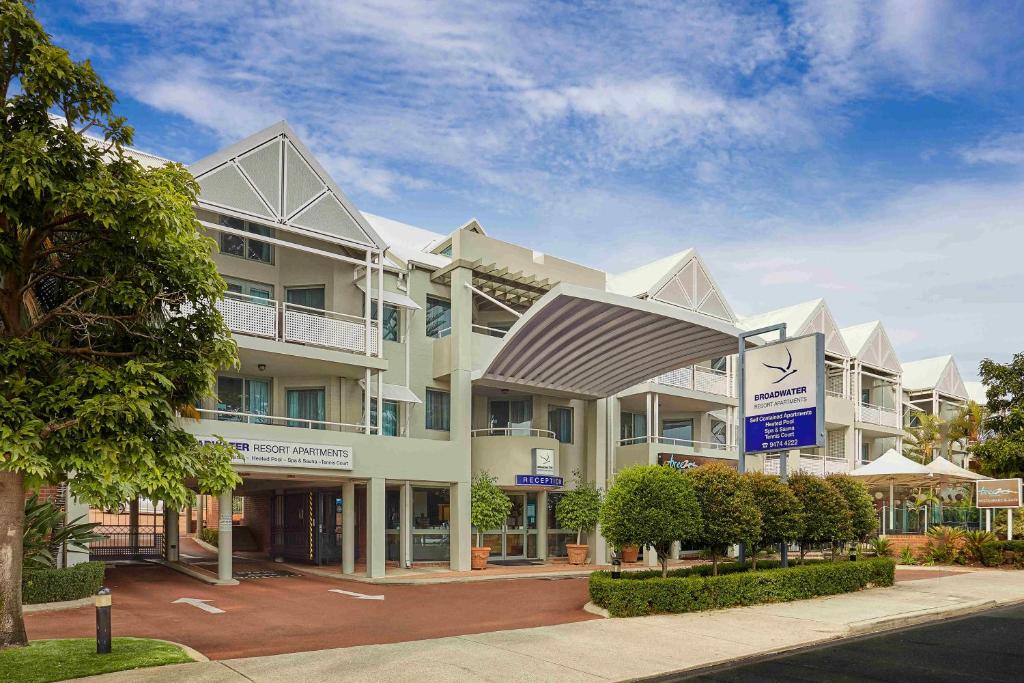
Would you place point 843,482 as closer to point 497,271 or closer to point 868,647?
point 868,647

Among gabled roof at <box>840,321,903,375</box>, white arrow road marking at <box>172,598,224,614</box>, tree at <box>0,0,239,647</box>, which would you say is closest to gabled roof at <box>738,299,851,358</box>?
gabled roof at <box>840,321,903,375</box>

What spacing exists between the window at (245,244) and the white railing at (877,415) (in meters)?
31.2

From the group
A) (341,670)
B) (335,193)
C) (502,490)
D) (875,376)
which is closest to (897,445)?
(875,376)

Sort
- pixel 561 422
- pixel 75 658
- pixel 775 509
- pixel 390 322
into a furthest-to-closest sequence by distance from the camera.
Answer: pixel 561 422 < pixel 390 322 < pixel 775 509 < pixel 75 658

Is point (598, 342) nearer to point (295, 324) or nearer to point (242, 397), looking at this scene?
point (295, 324)

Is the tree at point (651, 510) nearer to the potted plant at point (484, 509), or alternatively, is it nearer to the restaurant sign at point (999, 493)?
the potted plant at point (484, 509)

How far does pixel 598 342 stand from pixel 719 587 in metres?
10.9

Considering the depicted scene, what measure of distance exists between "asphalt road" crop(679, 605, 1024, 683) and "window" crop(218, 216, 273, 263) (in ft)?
61.3

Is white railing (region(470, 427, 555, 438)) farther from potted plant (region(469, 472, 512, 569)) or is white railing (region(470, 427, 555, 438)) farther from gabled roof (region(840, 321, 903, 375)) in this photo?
gabled roof (region(840, 321, 903, 375))

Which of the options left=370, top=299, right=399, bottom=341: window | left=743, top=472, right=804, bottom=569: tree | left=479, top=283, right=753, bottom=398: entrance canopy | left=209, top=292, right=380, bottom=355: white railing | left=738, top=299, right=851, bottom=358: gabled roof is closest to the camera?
left=743, top=472, right=804, bottom=569: tree

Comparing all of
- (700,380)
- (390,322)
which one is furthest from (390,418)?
(700,380)

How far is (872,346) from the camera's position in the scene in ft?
154

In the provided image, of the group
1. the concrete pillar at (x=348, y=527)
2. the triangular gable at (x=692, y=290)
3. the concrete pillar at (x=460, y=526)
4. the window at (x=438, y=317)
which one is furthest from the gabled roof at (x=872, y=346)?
the concrete pillar at (x=348, y=527)

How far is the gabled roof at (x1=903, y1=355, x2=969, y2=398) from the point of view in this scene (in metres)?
53.2
